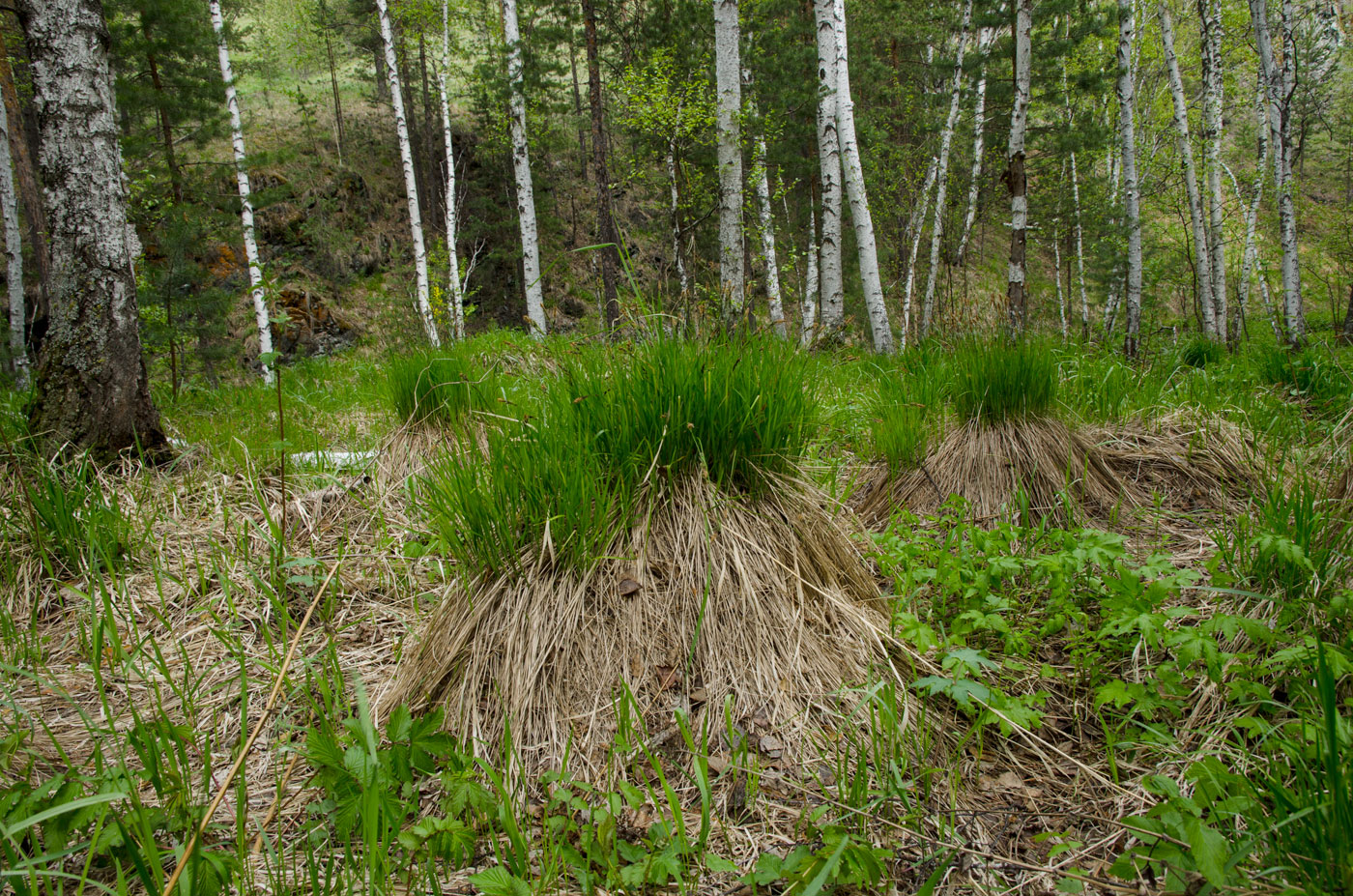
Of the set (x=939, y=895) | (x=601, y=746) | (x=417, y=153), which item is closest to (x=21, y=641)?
(x=601, y=746)

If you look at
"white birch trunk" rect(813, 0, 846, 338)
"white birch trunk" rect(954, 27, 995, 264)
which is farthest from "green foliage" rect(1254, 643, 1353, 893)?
Answer: "white birch trunk" rect(954, 27, 995, 264)

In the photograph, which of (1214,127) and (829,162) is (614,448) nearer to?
(829,162)

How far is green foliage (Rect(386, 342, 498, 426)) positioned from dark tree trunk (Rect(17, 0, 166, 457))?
1.26 m

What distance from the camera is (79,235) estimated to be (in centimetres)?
304

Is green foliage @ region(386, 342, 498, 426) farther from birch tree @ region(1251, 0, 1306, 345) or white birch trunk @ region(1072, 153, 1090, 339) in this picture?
white birch trunk @ region(1072, 153, 1090, 339)

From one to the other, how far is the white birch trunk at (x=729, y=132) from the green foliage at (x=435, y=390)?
15.3 feet

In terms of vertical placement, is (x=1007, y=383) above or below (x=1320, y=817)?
above

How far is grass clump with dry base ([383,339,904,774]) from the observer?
172 cm

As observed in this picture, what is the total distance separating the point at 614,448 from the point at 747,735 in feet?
3.04

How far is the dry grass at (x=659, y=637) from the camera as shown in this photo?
1683mm

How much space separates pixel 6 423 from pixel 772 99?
16.4 m

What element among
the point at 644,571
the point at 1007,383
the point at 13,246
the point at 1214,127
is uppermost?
the point at 1214,127

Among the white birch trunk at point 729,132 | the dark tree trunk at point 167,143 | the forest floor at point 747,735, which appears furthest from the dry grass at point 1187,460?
the dark tree trunk at point 167,143

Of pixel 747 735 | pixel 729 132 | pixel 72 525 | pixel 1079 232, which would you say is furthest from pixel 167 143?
pixel 1079 232
